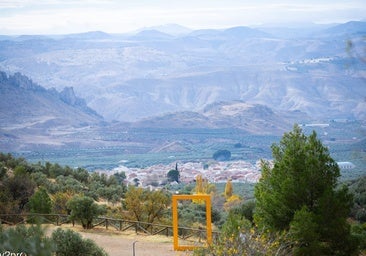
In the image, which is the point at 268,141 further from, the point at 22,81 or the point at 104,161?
the point at 22,81

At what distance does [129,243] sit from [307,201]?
6459 millimetres

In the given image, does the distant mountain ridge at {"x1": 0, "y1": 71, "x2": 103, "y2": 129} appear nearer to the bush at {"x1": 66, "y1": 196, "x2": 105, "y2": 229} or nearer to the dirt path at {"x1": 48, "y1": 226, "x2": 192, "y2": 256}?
the bush at {"x1": 66, "y1": 196, "x2": 105, "y2": 229}

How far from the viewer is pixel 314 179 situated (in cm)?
1530

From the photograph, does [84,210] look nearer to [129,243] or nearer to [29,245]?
[129,243]

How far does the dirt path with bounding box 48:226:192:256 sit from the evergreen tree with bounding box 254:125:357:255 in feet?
9.51

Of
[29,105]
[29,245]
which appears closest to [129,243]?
[29,245]

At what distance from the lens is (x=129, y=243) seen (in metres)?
20.0

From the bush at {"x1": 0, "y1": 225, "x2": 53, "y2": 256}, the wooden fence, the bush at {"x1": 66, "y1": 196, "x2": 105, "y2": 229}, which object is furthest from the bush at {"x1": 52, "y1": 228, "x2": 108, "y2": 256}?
the bush at {"x1": 0, "y1": 225, "x2": 53, "y2": 256}

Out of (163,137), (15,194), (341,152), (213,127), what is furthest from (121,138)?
(15,194)

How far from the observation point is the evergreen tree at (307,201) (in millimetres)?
14625

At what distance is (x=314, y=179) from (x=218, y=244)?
3.07m

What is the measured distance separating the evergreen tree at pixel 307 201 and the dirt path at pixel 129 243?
2.90 meters

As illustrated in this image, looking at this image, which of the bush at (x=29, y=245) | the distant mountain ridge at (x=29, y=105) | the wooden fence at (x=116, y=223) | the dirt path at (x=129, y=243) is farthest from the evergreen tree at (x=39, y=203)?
the distant mountain ridge at (x=29, y=105)

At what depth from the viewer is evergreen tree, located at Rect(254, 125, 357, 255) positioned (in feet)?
48.0
